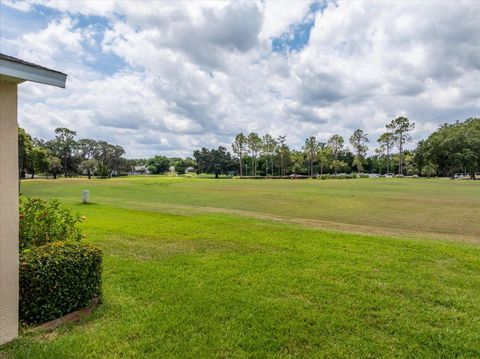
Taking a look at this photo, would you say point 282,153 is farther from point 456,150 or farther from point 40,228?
point 40,228

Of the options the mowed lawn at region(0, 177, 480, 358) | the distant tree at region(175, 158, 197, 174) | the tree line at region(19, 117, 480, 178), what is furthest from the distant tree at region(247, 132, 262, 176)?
the mowed lawn at region(0, 177, 480, 358)

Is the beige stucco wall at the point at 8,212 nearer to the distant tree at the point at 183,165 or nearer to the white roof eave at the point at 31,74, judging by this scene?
the white roof eave at the point at 31,74

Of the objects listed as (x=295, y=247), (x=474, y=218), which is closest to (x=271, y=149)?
(x=474, y=218)

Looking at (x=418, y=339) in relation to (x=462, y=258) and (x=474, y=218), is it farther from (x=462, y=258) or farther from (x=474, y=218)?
(x=474, y=218)

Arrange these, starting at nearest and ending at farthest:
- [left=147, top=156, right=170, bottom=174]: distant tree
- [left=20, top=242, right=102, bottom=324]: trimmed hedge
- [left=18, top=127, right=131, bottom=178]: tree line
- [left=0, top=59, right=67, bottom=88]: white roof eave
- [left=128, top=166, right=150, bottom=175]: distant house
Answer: [left=0, top=59, right=67, bottom=88]: white roof eave
[left=20, top=242, right=102, bottom=324]: trimmed hedge
[left=18, top=127, right=131, bottom=178]: tree line
[left=147, top=156, right=170, bottom=174]: distant tree
[left=128, top=166, right=150, bottom=175]: distant house

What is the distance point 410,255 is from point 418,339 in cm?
390

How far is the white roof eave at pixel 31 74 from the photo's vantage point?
3022mm

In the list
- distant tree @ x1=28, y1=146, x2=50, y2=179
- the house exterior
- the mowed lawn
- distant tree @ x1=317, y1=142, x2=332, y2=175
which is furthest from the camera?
distant tree @ x1=317, y1=142, x2=332, y2=175

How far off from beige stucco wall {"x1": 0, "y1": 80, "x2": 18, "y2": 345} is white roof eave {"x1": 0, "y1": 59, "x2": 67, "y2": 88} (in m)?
0.24

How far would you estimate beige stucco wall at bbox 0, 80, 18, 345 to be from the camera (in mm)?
3252

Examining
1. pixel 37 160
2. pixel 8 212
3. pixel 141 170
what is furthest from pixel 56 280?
pixel 141 170

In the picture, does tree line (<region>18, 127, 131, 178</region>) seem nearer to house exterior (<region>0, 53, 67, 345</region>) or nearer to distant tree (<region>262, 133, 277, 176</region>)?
distant tree (<region>262, 133, 277, 176</region>)

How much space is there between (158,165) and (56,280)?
12815 cm

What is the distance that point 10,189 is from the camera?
3340 millimetres
